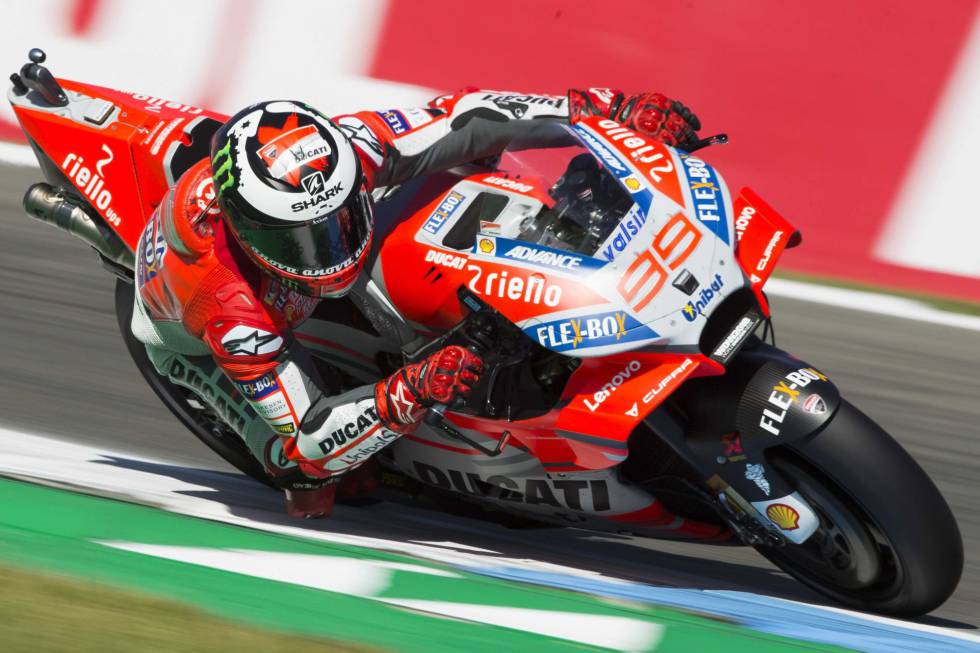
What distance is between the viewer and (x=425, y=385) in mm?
3611

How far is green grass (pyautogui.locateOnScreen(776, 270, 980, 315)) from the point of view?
668 centimetres

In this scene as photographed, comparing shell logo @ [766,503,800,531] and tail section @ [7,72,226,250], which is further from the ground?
shell logo @ [766,503,800,531]

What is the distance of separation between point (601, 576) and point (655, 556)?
68cm

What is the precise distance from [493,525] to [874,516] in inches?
62.5

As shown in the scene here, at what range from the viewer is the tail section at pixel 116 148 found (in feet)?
15.3

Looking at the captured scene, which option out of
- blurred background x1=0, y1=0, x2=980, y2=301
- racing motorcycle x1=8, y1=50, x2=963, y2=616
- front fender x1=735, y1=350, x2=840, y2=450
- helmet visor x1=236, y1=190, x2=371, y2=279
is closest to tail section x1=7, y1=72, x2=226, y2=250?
racing motorcycle x1=8, y1=50, x2=963, y2=616

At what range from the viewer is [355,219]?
3.72 meters

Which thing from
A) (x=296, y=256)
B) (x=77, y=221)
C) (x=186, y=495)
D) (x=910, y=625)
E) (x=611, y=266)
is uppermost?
(x=611, y=266)

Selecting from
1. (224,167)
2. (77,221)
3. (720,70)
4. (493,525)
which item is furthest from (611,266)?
(720,70)

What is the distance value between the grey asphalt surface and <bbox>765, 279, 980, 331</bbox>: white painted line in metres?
0.07

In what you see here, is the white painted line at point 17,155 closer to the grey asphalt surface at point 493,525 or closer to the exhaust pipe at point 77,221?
the grey asphalt surface at point 493,525

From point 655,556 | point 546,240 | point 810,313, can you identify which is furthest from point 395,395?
point 810,313

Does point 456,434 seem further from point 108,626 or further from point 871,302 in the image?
point 871,302

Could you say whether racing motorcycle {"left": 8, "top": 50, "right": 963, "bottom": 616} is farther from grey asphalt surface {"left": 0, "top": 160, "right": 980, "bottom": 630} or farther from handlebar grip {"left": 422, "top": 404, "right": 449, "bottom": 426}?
grey asphalt surface {"left": 0, "top": 160, "right": 980, "bottom": 630}
